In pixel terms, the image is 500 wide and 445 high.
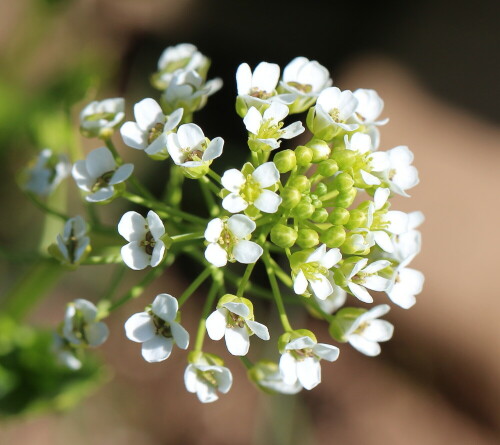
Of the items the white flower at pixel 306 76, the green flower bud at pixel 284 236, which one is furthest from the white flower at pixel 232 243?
the white flower at pixel 306 76

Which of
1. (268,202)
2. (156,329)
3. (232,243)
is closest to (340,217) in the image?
(268,202)

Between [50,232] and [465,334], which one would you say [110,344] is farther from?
[465,334]

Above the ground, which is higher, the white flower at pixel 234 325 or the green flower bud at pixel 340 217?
the green flower bud at pixel 340 217

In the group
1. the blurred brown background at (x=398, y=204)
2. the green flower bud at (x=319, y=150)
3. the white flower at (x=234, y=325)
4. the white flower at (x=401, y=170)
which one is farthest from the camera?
the blurred brown background at (x=398, y=204)

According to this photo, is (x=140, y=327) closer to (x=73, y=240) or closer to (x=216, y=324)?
(x=216, y=324)

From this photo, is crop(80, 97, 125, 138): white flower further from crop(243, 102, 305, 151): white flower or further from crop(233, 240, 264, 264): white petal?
crop(233, 240, 264, 264): white petal

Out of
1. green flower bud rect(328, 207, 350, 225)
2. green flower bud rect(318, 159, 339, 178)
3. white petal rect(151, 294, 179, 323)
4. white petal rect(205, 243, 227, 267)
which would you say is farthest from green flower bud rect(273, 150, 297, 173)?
white petal rect(151, 294, 179, 323)

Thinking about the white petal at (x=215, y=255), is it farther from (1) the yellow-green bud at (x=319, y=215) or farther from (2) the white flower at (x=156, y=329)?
(1) the yellow-green bud at (x=319, y=215)

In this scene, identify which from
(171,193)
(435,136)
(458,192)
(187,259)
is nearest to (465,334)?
(458,192)
